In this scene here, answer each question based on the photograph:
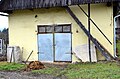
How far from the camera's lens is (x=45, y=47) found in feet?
63.0

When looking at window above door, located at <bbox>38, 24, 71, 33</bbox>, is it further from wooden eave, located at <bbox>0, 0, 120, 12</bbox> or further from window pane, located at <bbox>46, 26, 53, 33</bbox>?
wooden eave, located at <bbox>0, 0, 120, 12</bbox>

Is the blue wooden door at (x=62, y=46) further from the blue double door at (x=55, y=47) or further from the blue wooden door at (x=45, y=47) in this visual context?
the blue wooden door at (x=45, y=47)

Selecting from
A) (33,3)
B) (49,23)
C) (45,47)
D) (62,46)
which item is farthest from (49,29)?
(33,3)

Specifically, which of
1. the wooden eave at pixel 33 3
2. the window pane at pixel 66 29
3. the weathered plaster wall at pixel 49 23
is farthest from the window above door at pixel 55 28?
the wooden eave at pixel 33 3

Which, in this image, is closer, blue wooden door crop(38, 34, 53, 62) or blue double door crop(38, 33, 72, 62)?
blue double door crop(38, 33, 72, 62)

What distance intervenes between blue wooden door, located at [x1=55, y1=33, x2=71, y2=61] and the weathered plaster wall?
0.35 metres

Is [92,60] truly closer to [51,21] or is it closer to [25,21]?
[51,21]

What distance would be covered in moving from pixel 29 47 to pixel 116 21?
19.5 feet

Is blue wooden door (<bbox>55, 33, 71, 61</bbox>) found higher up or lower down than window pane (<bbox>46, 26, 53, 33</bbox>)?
lower down

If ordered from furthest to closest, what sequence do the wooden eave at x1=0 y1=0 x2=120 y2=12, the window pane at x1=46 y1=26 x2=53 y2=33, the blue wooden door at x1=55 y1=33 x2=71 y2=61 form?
the window pane at x1=46 y1=26 x2=53 y2=33 < the blue wooden door at x1=55 y1=33 x2=71 y2=61 < the wooden eave at x1=0 y1=0 x2=120 y2=12

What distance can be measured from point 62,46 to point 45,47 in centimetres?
121

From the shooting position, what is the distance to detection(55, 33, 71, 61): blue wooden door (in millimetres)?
18359

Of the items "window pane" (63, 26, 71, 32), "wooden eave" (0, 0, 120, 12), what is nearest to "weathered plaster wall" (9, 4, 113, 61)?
"window pane" (63, 26, 71, 32)

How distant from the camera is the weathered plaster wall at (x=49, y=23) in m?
17.2
